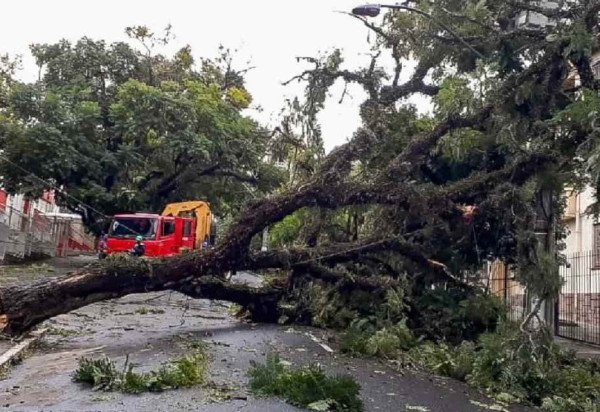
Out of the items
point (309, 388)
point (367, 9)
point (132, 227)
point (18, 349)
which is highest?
point (367, 9)

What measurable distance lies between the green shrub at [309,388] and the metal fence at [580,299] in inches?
401

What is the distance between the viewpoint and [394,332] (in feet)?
35.6

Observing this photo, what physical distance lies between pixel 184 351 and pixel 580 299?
1178 cm

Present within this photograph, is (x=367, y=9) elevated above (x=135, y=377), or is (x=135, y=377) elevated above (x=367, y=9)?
(x=367, y=9)

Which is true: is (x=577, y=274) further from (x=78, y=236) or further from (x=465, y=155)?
(x=78, y=236)

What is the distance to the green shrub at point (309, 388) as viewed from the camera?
6.29 meters

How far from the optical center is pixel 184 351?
9320 mm

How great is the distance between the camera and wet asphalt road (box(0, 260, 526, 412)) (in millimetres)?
6344

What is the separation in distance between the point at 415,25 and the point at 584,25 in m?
5.81

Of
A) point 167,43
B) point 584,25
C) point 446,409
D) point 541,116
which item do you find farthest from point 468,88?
point 167,43

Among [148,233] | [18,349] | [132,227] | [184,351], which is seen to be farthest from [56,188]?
[184,351]

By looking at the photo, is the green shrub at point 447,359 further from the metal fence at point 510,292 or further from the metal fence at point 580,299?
the metal fence at point 580,299

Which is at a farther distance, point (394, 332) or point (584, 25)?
point (394, 332)

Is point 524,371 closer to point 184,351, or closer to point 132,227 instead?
point 184,351
